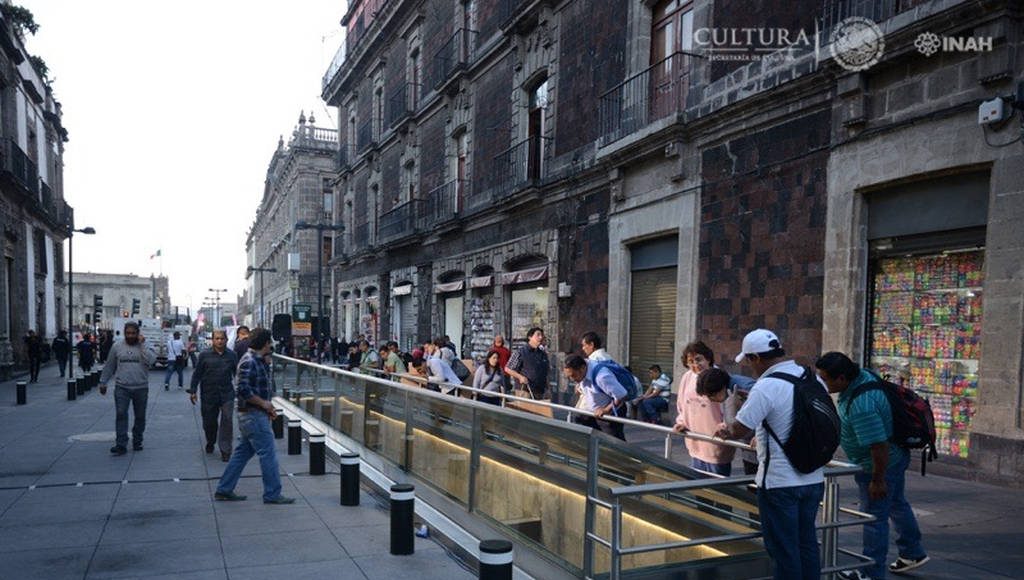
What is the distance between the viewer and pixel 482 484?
5.42m

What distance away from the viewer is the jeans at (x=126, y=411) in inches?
359

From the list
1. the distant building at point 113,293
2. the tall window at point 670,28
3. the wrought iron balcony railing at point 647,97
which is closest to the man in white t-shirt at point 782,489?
the wrought iron balcony railing at point 647,97

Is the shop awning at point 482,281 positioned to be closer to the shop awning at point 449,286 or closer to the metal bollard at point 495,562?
the shop awning at point 449,286

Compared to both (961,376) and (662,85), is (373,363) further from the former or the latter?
(961,376)

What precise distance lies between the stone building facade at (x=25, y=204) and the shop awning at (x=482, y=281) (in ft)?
49.8

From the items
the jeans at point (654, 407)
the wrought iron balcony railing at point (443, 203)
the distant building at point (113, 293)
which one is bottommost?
the distant building at point (113, 293)

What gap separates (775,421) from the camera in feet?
11.8

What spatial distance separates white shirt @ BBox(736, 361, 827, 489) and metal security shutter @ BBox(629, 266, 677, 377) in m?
9.07

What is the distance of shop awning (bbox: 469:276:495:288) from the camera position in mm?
19203

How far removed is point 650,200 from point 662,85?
2234 millimetres

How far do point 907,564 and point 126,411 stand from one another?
9335 millimetres

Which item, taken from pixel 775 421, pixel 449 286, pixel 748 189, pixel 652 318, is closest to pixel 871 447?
pixel 775 421

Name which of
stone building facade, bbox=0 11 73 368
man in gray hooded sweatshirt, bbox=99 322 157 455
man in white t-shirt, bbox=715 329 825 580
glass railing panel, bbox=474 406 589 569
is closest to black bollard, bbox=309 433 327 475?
man in gray hooded sweatshirt, bbox=99 322 157 455

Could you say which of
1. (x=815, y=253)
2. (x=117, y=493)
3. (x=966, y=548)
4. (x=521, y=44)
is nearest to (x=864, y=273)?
(x=815, y=253)
